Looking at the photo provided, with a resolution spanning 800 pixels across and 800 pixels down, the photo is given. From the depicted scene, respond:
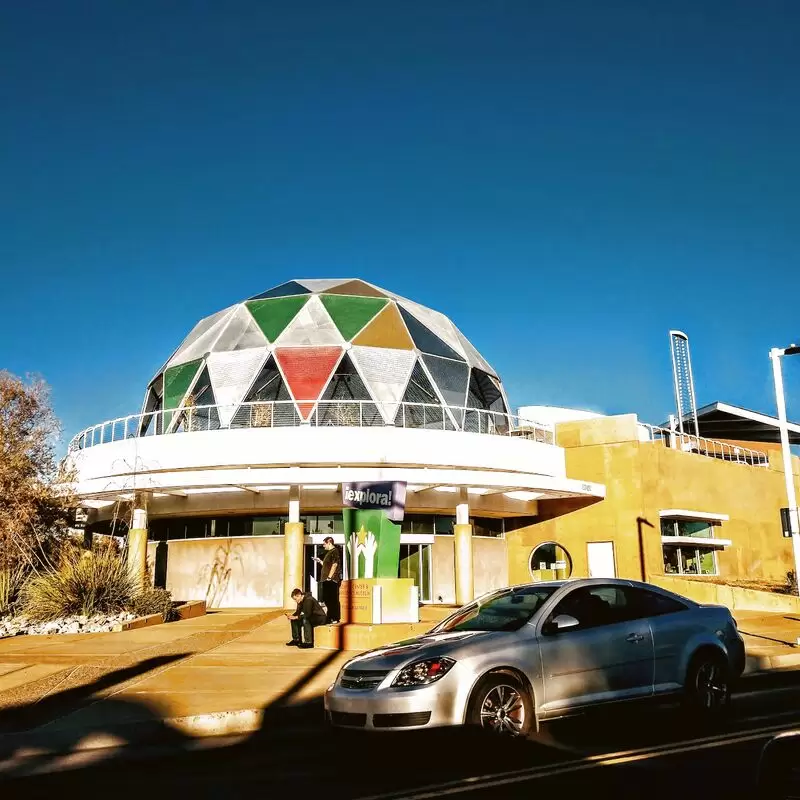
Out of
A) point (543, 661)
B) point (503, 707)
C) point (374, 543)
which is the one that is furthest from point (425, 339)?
point (503, 707)

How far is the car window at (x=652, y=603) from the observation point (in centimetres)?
808

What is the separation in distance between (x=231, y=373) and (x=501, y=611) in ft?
69.4

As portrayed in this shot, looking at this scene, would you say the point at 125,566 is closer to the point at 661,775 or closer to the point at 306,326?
the point at 306,326

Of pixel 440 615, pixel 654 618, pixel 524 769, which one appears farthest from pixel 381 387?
pixel 524 769

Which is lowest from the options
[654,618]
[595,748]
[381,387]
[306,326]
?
[595,748]

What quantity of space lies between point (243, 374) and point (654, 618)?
21.2m

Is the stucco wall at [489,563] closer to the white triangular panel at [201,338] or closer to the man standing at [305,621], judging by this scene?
the white triangular panel at [201,338]

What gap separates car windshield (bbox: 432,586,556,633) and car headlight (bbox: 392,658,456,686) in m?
0.91

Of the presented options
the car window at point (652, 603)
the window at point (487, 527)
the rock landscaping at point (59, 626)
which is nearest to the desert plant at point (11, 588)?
the rock landscaping at point (59, 626)

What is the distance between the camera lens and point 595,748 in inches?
261

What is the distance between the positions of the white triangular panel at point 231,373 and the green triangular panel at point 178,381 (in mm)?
1079

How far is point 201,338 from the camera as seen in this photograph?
101 feet

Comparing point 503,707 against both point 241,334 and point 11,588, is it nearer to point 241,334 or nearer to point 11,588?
point 11,588

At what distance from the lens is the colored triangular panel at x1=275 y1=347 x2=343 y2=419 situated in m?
26.5
